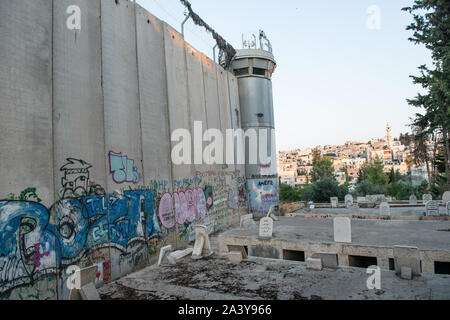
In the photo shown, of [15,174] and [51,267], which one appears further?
[51,267]

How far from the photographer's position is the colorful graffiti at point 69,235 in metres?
6.89

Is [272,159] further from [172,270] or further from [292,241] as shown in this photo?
[172,270]

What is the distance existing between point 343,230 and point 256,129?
48.8 ft

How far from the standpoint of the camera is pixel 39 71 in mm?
8141

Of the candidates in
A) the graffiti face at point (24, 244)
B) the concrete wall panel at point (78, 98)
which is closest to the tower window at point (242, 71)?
the concrete wall panel at point (78, 98)

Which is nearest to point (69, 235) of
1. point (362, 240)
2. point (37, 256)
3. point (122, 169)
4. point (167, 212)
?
point (37, 256)

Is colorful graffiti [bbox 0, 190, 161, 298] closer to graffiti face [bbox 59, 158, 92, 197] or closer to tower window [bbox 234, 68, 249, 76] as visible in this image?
graffiti face [bbox 59, 158, 92, 197]

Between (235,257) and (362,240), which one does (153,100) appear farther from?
(362,240)

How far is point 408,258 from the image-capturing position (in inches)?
274

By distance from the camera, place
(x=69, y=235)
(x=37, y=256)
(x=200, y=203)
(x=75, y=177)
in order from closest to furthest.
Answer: (x=37, y=256) < (x=69, y=235) < (x=75, y=177) < (x=200, y=203)

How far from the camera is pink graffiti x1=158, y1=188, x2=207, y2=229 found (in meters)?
13.0

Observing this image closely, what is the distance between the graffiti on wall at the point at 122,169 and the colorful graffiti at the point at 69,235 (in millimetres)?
554

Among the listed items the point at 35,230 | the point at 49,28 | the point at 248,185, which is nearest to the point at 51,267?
the point at 35,230
